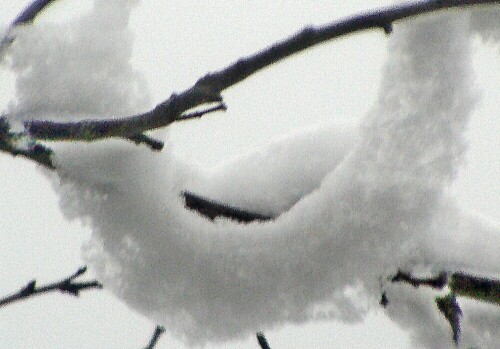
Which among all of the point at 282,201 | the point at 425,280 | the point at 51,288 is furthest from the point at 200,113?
the point at 51,288

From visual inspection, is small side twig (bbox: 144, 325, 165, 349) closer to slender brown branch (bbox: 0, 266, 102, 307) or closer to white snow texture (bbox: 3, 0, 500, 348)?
slender brown branch (bbox: 0, 266, 102, 307)

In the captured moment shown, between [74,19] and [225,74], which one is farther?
[74,19]

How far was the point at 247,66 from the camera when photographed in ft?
1.50

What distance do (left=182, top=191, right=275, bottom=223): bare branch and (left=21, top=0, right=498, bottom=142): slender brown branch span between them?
119 millimetres

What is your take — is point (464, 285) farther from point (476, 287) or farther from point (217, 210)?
point (217, 210)

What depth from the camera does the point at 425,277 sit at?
0.53m

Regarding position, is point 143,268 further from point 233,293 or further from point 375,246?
point 375,246

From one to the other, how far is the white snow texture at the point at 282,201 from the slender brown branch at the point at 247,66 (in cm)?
5

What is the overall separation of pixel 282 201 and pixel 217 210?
0.23ft

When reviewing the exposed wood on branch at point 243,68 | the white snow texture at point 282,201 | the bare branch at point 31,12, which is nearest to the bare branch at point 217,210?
the white snow texture at point 282,201

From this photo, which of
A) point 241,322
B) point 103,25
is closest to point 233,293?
A: point 241,322

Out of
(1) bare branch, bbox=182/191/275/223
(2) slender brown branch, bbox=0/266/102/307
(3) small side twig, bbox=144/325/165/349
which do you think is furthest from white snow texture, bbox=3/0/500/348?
(3) small side twig, bbox=144/325/165/349

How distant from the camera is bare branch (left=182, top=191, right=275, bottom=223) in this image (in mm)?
579

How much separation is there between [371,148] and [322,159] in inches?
3.0
